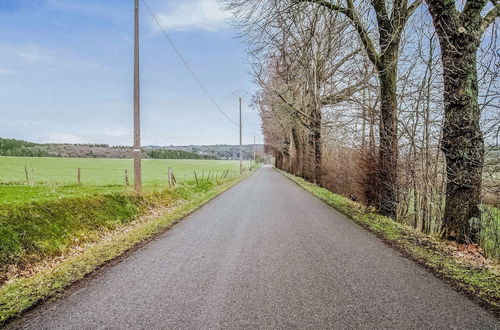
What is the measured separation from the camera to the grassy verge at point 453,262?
4.06 metres

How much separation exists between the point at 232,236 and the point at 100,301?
378 centimetres

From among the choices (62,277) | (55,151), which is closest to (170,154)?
(55,151)

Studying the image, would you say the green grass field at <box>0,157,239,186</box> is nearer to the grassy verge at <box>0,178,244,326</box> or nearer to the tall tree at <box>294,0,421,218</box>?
the grassy verge at <box>0,178,244,326</box>

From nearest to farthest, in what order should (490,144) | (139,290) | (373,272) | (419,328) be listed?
(419,328) < (139,290) < (373,272) < (490,144)

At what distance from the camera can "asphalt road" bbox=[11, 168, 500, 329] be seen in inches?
131

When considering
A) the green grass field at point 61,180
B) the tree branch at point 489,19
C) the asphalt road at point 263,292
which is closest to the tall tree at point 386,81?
the tree branch at point 489,19

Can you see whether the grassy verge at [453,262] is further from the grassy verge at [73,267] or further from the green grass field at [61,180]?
the green grass field at [61,180]

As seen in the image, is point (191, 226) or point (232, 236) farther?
point (191, 226)

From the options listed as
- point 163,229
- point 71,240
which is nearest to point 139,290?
point 71,240

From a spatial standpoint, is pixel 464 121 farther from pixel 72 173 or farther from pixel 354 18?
pixel 72 173

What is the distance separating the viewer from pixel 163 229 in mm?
8273

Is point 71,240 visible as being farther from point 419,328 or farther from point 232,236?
point 419,328

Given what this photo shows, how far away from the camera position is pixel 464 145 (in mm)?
6457

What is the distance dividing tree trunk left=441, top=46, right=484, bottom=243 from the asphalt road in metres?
1.72
